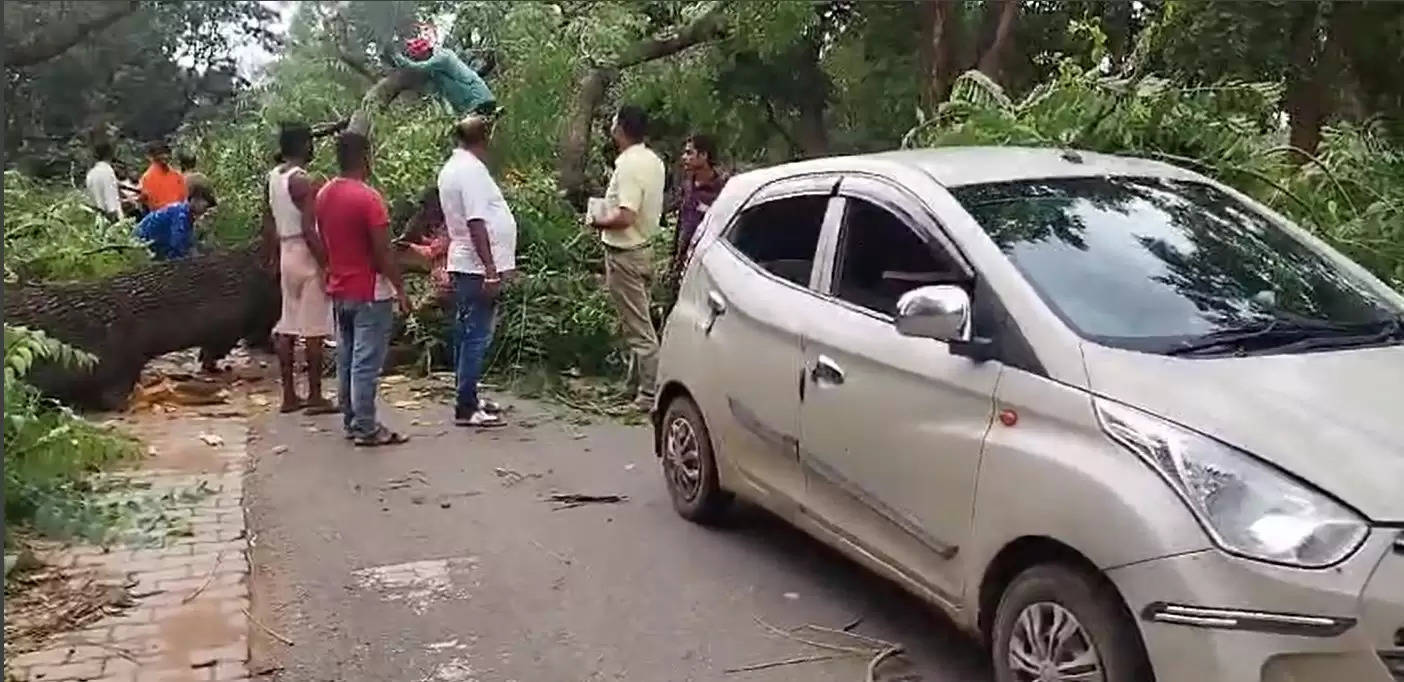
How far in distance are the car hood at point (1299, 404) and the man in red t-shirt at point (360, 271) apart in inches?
197

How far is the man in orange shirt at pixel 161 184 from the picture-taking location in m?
13.5

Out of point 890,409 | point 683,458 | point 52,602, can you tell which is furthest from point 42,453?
point 890,409

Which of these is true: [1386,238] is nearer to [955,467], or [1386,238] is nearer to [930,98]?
[955,467]

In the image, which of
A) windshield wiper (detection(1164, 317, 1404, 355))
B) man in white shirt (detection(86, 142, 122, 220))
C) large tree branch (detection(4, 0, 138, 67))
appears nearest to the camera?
windshield wiper (detection(1164, 317, 1404, 355))

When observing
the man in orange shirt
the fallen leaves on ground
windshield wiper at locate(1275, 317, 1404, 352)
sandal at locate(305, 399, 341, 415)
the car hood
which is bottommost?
sandal at locate(305, 399, 341, 415)

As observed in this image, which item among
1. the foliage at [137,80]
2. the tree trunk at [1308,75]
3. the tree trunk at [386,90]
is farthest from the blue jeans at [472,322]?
the foliage at [137,80]

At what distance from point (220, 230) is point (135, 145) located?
9.43 m

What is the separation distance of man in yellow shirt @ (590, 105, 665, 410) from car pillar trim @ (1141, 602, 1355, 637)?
5489 mm

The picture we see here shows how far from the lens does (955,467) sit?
174 inches

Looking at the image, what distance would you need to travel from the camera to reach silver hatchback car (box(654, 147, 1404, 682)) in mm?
3508

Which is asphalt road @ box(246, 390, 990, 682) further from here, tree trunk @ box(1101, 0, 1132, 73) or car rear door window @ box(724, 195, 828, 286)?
tree trunk @ box(1101, 0, 1132, 73)

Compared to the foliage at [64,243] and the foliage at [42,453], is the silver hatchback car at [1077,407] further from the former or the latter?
the foliage at [64,243]

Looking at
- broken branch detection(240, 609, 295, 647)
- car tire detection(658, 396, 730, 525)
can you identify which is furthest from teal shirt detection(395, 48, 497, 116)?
broken branch detection(240, 609, 295, 647)

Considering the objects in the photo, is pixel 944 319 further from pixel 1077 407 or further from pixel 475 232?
pixel 475 232
